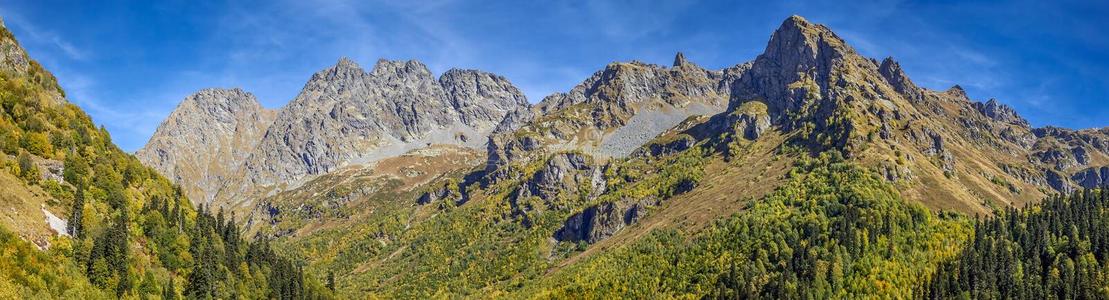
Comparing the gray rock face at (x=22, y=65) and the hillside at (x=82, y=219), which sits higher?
the gray rock face at (x=22, y=65)

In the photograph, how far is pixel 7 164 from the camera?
97.1 meters

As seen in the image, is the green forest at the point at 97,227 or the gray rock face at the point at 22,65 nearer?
the green forest at the point at 97,227

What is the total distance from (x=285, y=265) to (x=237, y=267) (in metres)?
27.1

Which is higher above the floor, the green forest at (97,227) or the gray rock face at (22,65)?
the gray rock face at (22,65)

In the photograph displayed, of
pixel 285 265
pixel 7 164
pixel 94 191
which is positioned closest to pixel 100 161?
pixel 94 191

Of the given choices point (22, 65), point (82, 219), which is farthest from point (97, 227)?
point (22, 65)

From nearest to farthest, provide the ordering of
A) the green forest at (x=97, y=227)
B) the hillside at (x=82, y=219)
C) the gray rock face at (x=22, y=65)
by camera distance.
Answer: the green forest at (x=97, y=227)
the hillside at (x=82, y=219)
the gray rock face at (x=22, y=65)

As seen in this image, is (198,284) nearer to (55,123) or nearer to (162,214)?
(162,214)

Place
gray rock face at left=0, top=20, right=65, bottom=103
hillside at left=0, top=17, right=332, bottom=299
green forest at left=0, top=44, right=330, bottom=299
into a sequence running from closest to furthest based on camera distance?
green forest at left=0, top=44, right=330, bottom=299
hillside at left=0, top=17, right=332, bottom=299
gray rock face at left=0, top=20, right=65, bottom=103

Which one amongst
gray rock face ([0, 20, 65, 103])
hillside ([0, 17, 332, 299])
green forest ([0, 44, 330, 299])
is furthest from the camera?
gray rock face ([0, 20, 65, 103])

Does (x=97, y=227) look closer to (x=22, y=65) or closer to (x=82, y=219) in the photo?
(x=82, y=219)

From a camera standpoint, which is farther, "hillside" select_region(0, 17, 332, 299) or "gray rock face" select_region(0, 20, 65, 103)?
"gray rock face" select_region(0, 20, 65, 103)

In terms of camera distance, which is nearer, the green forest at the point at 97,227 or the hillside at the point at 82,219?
the green forest at the point at 97,227

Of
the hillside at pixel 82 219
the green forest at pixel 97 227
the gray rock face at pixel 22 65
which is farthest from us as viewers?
the gray rock face at pixel 22 65
